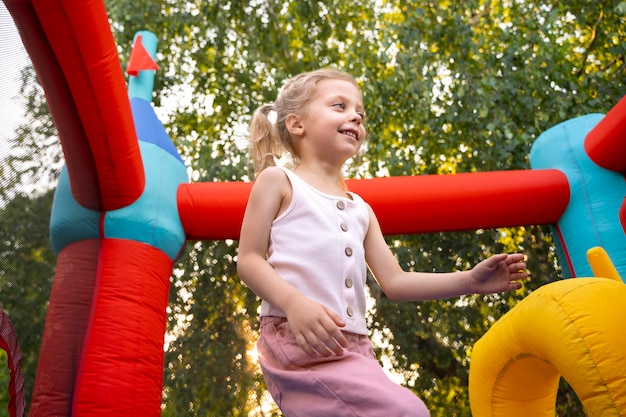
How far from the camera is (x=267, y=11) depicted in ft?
20.9

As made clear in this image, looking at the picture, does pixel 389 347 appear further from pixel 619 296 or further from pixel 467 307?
pixel 619 296

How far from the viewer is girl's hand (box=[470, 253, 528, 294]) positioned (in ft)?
4.08

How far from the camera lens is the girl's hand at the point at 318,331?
3.30 ft

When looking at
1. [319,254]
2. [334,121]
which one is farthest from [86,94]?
[319,254]

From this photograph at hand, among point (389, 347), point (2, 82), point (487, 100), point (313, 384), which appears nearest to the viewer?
point (313, 384)

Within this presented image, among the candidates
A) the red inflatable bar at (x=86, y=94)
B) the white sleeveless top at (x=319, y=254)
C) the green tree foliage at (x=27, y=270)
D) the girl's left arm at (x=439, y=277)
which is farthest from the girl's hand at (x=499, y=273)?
the red inflatable bar at (x=86, y=94)

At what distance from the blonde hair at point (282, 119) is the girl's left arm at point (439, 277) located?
11.6 inches

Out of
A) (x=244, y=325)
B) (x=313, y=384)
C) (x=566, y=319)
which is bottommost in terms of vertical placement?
(x=313, y=384)

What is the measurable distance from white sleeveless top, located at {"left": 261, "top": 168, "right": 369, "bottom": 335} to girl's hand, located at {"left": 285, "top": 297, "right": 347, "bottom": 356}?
0.18 meters

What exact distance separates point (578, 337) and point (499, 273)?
0.48 meters

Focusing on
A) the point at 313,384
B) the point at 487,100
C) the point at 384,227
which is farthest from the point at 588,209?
the point at 313,384

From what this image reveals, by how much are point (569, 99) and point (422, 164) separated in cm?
136

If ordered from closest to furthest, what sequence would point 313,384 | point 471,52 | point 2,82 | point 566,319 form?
point 313,384, point 566,319, point 2,82, point 471,52

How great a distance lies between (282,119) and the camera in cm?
157
